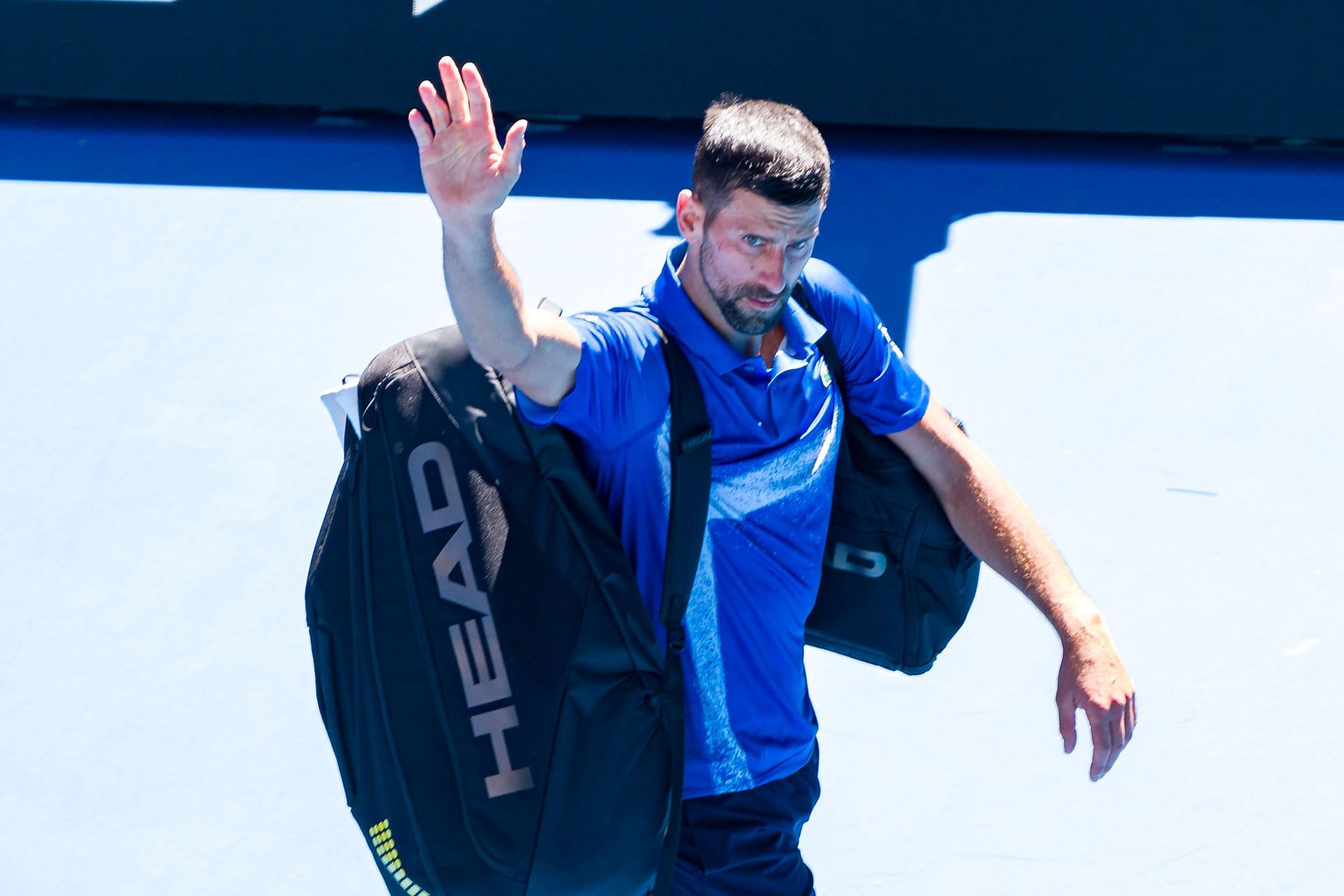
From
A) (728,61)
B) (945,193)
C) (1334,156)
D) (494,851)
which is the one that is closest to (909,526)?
(494,851)

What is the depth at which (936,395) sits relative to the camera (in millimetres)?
4824

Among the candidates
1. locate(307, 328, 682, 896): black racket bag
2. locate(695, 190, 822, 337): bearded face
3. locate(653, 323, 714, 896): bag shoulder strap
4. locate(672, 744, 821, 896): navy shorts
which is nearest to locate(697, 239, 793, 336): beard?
locate(695, 190, 822, 337): bearded face

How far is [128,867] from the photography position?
341 cm

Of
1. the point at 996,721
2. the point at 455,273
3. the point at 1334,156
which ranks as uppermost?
the point at 455,273

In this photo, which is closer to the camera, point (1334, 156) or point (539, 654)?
point (539, 654)

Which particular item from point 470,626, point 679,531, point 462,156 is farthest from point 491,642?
point 462,156

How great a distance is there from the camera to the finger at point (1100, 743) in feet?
8.33

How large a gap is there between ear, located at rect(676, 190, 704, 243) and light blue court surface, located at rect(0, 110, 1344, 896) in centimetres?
163

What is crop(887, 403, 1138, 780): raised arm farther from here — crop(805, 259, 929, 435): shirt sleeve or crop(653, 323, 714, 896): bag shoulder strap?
crop(653, 323, 714, 896): bag shoulder strap

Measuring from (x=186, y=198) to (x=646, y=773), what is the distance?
4.52 metres

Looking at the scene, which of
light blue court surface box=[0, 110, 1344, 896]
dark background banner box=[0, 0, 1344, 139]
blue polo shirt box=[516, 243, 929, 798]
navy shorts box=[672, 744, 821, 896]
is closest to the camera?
blue polo shirt box=[516, 243, 929, 798]

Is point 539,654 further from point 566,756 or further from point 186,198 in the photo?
point 186,198

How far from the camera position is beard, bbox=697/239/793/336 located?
238cm

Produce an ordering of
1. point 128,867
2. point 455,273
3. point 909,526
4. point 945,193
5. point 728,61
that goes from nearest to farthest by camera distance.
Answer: point 455,273 → point 909,526 → point 128,867 → point 945,193 → point 728,61
